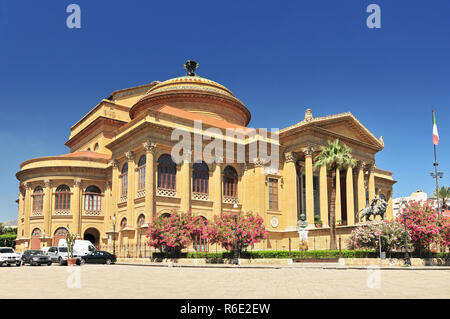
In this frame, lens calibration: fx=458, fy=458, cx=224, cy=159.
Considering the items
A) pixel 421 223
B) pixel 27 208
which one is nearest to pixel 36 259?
pixel 27 208

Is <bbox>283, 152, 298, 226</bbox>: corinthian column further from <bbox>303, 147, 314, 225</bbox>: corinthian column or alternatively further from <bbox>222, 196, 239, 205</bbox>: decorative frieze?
<bbox>222, 196, 239, 205</bbox>: decorative frieze

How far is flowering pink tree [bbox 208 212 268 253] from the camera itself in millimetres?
33719

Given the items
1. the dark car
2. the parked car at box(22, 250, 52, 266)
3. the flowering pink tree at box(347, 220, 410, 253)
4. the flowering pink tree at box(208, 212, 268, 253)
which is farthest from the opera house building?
the parked car at box(22, 250, 52, 266)

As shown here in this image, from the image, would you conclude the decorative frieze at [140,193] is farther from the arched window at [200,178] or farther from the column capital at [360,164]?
the column capital at [360,164]

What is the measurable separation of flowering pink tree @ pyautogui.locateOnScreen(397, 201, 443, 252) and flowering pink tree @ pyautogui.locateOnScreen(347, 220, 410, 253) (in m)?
0.68

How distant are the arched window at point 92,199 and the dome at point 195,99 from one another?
10.6 meters

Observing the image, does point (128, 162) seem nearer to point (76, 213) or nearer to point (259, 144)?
point (76, 213)

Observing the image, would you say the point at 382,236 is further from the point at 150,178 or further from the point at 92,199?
the point at 92,199

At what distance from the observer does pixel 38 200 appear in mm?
50094

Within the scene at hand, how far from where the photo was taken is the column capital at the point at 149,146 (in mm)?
41062

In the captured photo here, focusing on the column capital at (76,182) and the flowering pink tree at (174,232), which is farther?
the column capital at (76,182)

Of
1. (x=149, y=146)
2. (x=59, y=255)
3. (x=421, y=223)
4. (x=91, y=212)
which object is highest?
(x=149, y=146)

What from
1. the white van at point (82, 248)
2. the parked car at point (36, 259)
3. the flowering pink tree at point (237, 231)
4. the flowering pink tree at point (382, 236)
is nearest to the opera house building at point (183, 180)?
the white van at point (82, 248)

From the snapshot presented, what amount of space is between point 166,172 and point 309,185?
14.1 metres
